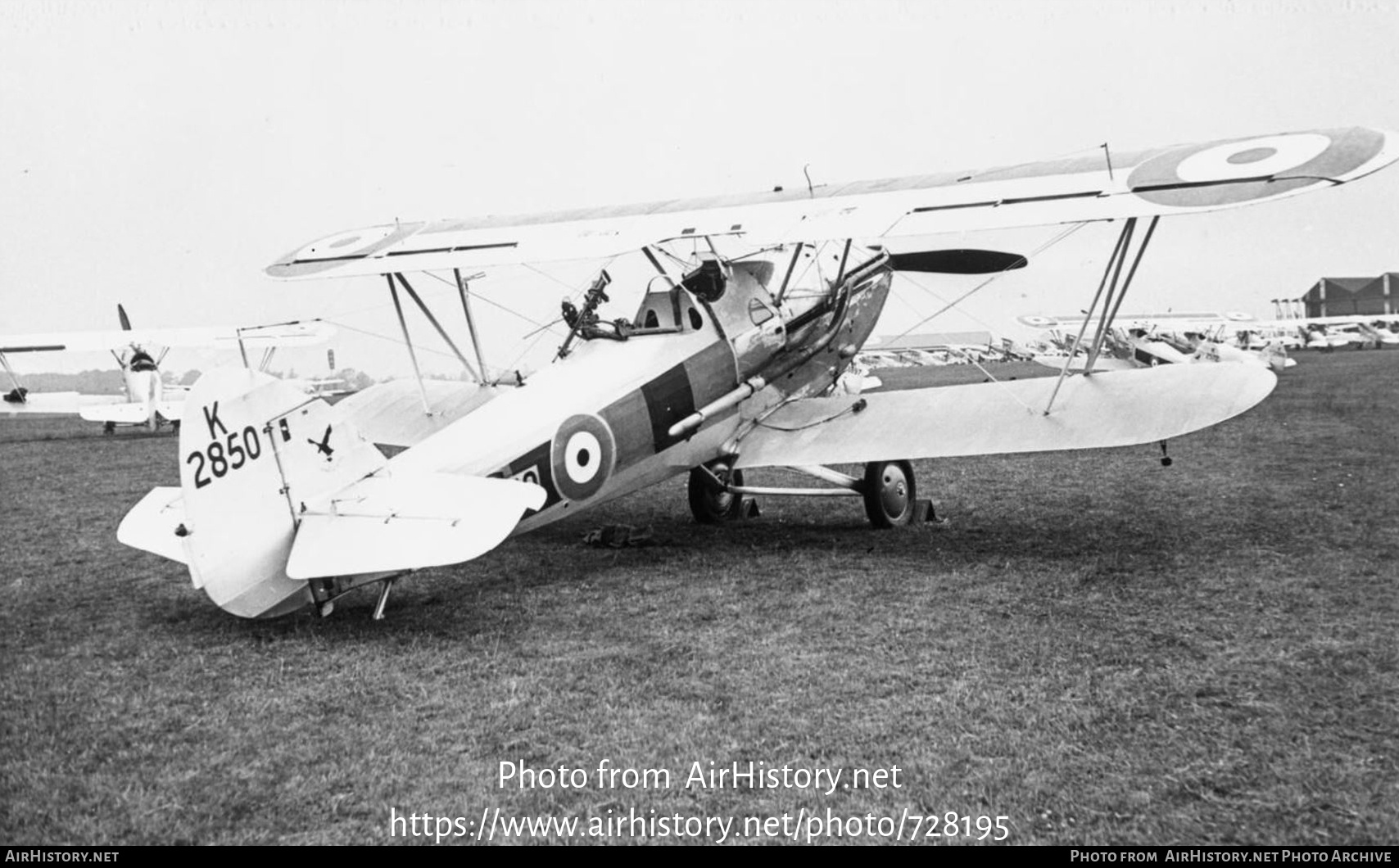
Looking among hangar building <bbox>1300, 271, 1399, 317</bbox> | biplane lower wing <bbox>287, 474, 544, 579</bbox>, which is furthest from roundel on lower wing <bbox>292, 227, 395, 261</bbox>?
hangar building <bbox>1300, 271, 1399, 317</bbox>

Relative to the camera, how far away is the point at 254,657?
4855 millimetres

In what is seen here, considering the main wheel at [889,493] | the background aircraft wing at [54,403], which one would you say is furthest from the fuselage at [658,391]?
the background aircraft wing at [54,403]

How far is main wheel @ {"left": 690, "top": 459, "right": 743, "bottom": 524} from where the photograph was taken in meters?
8.66

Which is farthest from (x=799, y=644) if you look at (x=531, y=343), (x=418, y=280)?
(x=418, y=280)

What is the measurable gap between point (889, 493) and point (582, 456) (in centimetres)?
274

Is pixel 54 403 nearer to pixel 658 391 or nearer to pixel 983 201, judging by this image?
pixel 658 391

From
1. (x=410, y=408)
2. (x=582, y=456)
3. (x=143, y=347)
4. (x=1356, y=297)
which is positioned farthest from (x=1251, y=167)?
(x=1356, y=297)

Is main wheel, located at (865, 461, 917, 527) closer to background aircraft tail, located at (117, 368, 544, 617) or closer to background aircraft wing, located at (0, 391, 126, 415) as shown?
background aircraft tail, located at (117, 368, 544, 617)

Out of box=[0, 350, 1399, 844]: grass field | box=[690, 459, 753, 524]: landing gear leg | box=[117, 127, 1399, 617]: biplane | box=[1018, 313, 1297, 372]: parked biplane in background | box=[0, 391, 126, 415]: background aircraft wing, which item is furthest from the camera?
box=[1018, 313, 1297, 372]: parked biplane in background

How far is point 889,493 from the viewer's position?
8.18 m

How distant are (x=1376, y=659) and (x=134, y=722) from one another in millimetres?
4949

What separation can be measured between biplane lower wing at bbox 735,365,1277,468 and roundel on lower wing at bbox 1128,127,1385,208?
1.30 meters

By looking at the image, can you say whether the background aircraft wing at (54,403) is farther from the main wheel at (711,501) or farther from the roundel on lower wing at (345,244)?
the main wheel at (711,501)

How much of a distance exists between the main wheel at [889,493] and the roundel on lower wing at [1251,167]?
8.86 ft
